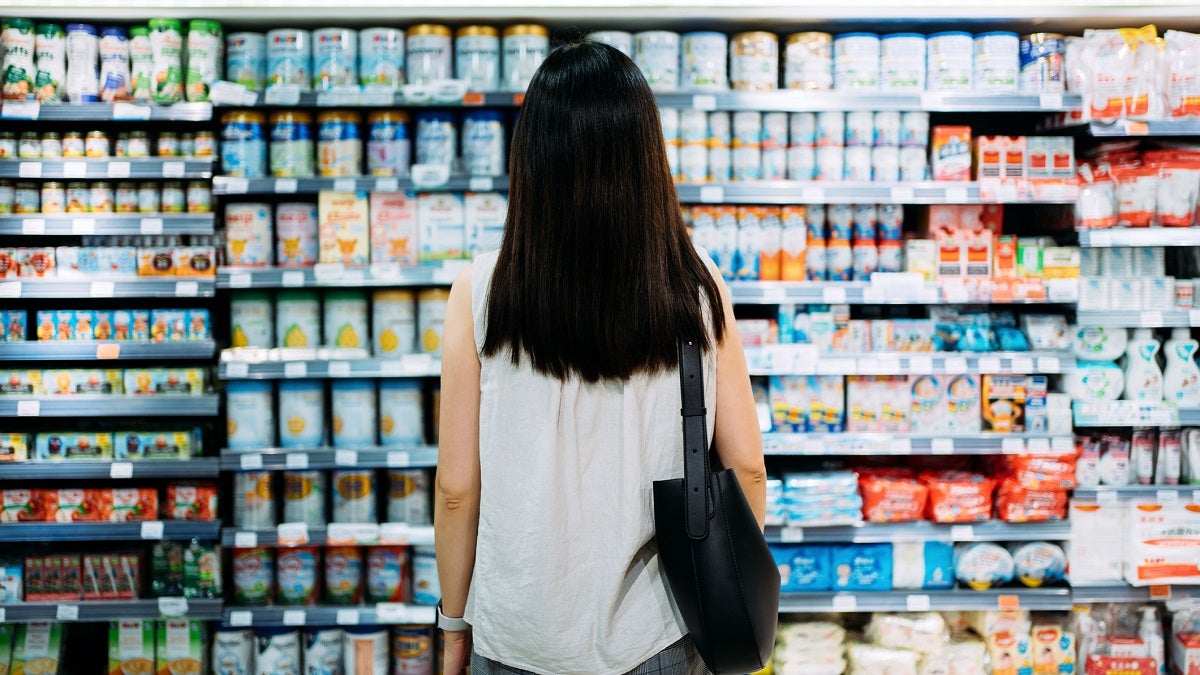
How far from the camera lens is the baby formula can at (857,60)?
10.5 feet

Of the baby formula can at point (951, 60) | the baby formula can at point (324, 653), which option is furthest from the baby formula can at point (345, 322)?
the baby formula can at point (951, 60)

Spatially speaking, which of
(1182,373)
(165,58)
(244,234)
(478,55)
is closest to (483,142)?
(478,55)

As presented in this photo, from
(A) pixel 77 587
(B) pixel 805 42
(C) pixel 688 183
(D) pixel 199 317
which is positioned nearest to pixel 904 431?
(C) pixel 688 183

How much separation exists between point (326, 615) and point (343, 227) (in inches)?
55.7

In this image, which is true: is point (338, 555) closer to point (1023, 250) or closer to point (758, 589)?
point (758, 589)

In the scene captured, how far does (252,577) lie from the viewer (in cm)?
328

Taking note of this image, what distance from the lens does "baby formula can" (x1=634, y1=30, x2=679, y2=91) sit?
10.4 ft

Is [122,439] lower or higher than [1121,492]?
higher

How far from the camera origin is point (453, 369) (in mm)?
1446

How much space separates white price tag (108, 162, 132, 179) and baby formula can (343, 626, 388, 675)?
6.03 ft

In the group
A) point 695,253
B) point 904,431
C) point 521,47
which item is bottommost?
point 904,431

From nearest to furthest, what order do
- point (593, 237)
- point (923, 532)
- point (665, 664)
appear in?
1. point (593, 237)
2. point (665, 664)
3. point (923, 532)

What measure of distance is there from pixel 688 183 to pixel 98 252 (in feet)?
7.02

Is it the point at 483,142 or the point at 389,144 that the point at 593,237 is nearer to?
the point at 483,142
